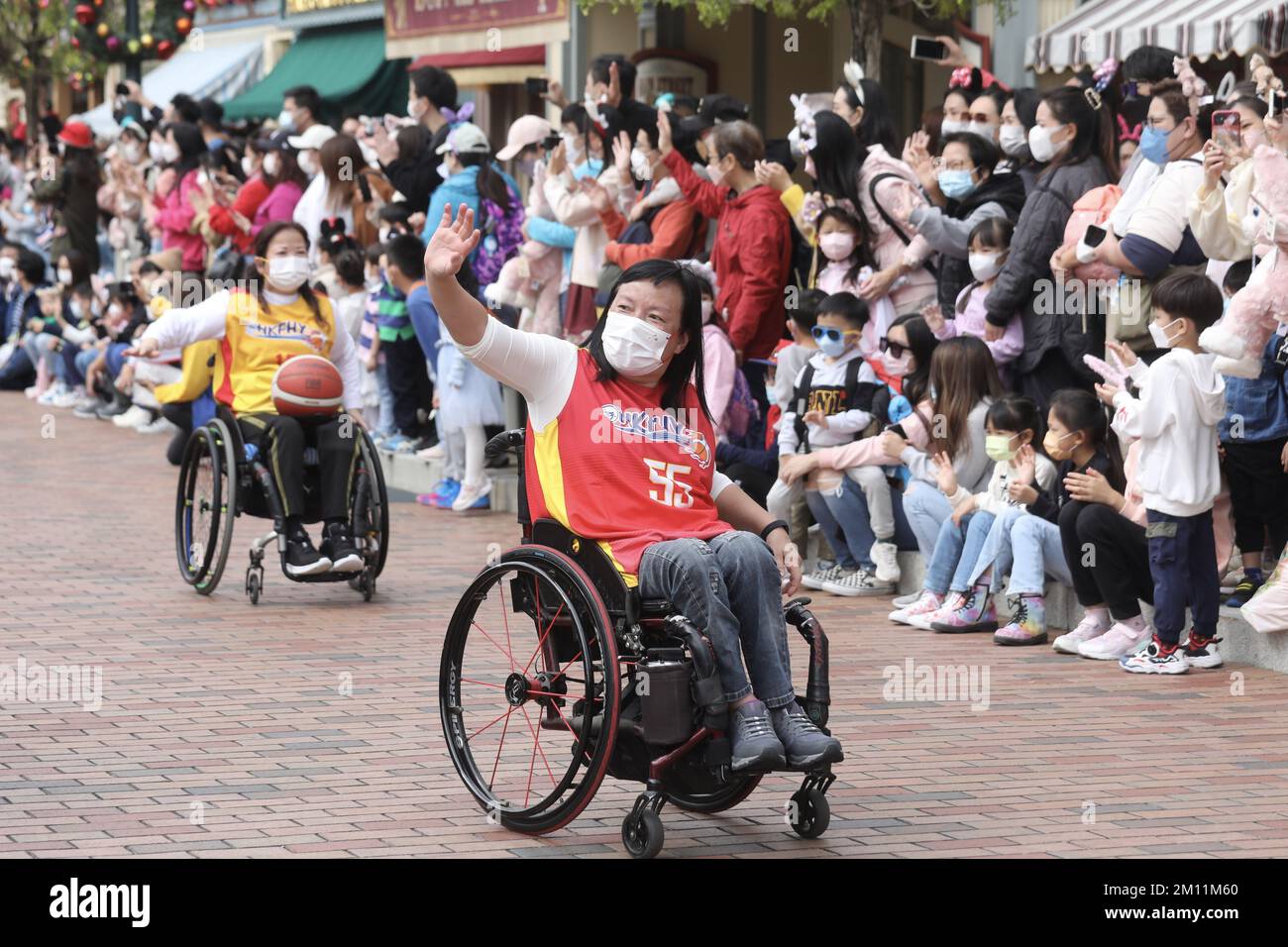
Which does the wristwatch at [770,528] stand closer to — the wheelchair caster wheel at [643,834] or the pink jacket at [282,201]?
the wheelchair caster wheel at [643,834]

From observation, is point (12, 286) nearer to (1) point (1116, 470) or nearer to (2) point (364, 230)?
(2) point (364, 230)

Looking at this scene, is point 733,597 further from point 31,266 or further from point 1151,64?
point 31,266

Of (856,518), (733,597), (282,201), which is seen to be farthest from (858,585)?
(282,201)

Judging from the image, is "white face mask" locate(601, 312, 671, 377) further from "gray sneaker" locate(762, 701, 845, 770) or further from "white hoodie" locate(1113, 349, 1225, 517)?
"white hoodie" locate(1113, 349, 1225, 517)

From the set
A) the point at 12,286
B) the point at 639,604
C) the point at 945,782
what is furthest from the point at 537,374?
the point at 12,286

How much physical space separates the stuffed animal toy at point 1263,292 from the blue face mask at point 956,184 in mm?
2297

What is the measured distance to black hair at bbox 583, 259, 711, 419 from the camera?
572 cm

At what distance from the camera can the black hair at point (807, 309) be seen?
10.1 meters

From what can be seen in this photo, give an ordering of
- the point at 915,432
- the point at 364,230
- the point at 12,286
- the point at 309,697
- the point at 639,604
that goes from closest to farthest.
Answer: the point at 639,604 → the point at 309,697 → the point at 915,432 → the point at 364,230 → the point at 12,286

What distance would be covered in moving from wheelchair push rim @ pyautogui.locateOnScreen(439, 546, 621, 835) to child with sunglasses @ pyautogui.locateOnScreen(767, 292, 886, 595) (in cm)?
346

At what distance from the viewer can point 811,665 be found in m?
5.55

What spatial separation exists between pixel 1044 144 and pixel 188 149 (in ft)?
33.7

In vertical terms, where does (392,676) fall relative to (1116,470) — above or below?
below

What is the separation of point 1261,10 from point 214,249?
8.74m
